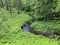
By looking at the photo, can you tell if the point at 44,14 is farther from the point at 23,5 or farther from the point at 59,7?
the point at 23,5

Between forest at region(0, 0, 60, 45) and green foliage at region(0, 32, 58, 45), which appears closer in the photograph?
green foliage at region(0, 32, 58, 45)

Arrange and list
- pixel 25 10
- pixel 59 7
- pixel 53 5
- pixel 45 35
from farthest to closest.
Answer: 1. pixel 25 10
2. pixel 53 5
3. pixel 59 7
4. pixel 45 35

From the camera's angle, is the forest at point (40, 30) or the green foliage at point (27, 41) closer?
the green foliage at point (27, 41)

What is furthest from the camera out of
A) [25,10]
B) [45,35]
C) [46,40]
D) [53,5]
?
[25,10]

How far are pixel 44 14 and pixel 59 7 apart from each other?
2641 millimetres

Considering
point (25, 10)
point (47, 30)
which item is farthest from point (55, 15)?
point (25, 10)

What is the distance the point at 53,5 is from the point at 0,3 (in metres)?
17.0

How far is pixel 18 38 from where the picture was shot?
14938 millimetres

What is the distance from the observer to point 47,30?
17.2m

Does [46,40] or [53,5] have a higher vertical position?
[53,5]

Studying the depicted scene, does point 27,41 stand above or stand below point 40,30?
above

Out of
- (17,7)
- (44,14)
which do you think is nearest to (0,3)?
(17,7)

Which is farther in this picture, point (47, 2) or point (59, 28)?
point (47, 2)

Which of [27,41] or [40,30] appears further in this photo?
[40,30]
